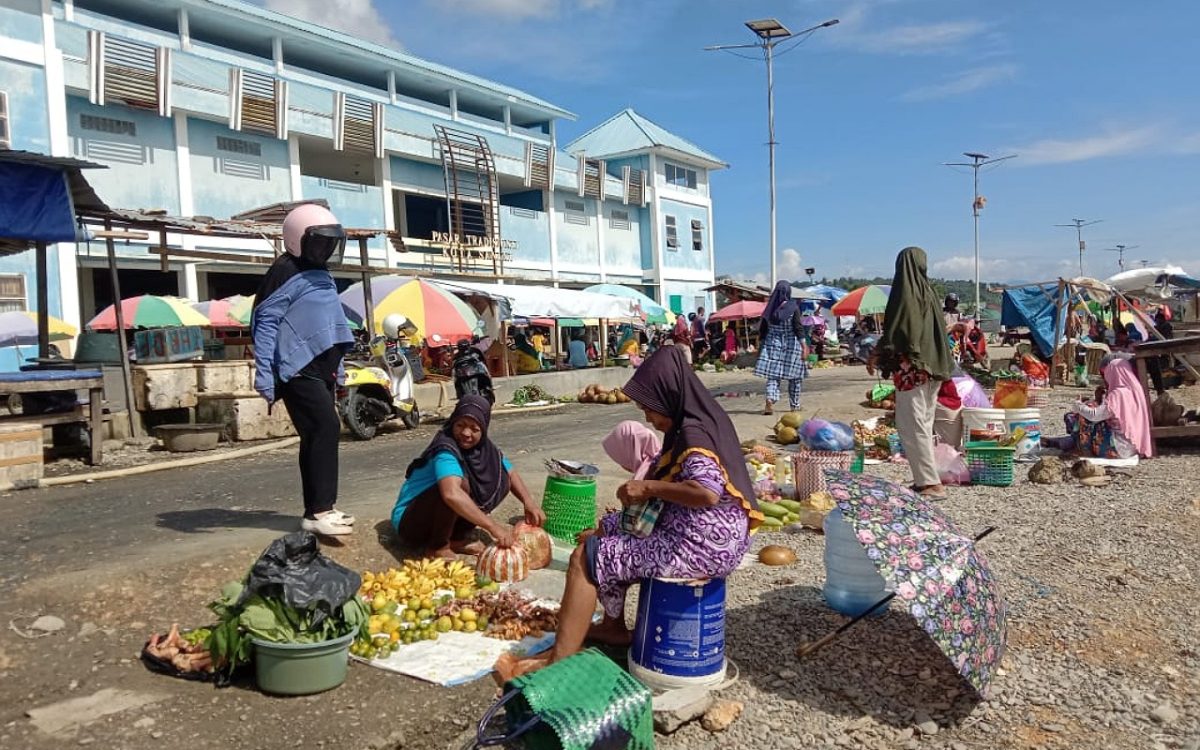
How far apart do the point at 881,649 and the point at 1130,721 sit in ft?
3.31

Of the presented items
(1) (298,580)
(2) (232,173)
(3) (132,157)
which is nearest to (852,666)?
(1) (298,580)

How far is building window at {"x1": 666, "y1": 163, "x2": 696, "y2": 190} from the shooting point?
35.5 metres

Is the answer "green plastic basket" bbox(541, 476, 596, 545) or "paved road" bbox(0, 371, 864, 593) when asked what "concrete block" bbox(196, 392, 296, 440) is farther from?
"green plastic basket" bbox(541, 476, 596, 545)

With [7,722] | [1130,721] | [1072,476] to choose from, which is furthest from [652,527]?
[1072,476]

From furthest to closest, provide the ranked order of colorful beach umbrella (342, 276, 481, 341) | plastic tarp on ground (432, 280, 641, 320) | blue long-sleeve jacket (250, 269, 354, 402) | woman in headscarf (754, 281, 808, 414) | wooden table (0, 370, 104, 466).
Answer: plastic tarp on ground (432, 280, 641, 320), colorful beach umbrella (342, 276, 481, 341), woman in headscarf (754, 281, 808, 414), wooden table (0, 370, 104, 466), blue long-sleeve jacket (250, 269, 354, 402)

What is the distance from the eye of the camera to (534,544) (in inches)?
197

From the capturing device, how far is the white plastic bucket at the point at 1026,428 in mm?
8594

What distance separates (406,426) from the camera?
462 inches

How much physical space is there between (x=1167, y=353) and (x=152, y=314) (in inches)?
603

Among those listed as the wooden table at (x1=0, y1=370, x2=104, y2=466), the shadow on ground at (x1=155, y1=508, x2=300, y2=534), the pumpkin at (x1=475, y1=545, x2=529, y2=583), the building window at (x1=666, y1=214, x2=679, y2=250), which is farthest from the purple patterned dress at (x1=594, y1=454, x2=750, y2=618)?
the building window at (x1=666, y1=214, x2=679, y2=250)

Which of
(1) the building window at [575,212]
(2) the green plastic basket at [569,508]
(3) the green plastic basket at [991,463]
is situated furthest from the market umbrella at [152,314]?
(1) the building window at [575,212]

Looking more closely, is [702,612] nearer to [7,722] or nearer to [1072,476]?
[7,722]

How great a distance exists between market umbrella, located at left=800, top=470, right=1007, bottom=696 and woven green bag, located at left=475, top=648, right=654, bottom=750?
105 cm

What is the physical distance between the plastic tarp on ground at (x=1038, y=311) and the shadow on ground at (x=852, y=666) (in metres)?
15.3
